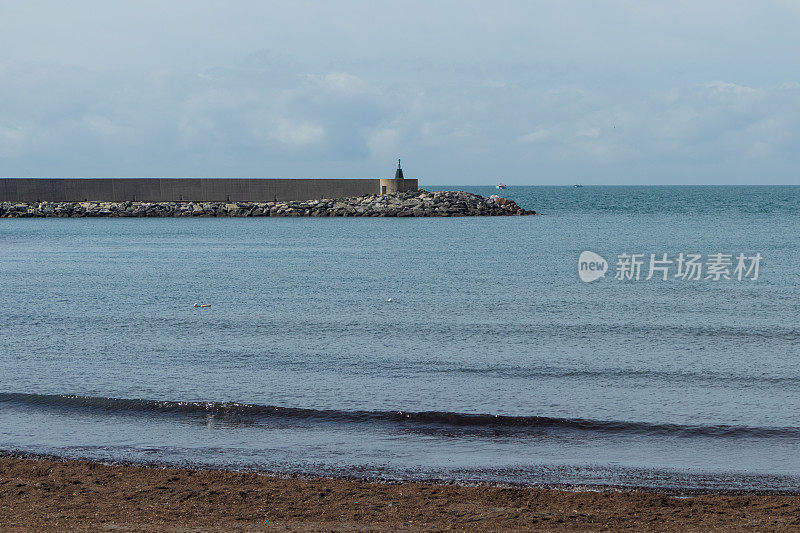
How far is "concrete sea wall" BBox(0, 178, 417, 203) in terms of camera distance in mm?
77438

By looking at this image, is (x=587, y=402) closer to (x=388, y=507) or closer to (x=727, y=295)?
(x=388, y=507)

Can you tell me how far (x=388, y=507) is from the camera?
8.15 meters

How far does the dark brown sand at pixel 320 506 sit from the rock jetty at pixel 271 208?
62.4 meters

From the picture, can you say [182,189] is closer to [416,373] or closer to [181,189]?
[181,189]

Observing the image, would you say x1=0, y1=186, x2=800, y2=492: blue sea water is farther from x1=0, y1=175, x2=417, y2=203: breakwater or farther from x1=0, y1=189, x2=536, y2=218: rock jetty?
x1=0, y1=175, x2=417, y2=203: breakwater

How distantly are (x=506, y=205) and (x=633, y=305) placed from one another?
57.3 metres

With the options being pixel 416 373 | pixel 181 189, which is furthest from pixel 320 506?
pixel 181 189

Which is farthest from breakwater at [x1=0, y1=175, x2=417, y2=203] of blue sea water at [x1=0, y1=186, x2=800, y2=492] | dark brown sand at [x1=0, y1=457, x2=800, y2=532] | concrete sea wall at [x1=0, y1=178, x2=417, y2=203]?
dark brown sand at [x1=0, y1=457, x2=800, y2=532]

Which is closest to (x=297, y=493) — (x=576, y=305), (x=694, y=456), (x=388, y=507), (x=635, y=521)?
(x=388, y=507)

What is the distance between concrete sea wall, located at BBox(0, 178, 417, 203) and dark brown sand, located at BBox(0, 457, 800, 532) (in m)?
69.1

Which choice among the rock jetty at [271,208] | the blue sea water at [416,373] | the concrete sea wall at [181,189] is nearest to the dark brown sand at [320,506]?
the blue sea water at [416,373]

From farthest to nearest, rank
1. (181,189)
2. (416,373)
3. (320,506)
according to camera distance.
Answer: (181,189) → (416,373) → (320,506)

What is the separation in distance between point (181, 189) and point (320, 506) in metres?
72.7

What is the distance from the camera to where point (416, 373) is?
14.2m
